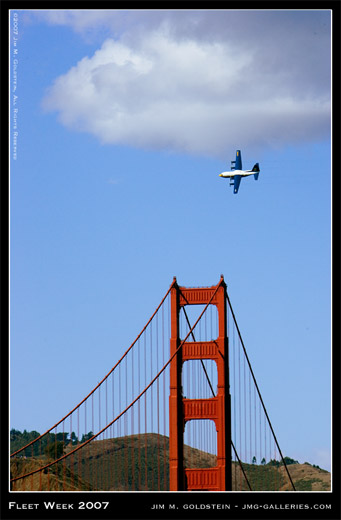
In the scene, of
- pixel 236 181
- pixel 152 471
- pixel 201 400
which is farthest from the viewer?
pixel 152 471

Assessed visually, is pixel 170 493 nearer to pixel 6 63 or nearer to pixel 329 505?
pixel 329 505

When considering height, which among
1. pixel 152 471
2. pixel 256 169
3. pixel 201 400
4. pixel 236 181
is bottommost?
pixel 152 471

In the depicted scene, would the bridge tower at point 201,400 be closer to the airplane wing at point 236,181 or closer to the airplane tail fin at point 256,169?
the airplane tail fin at point 256,169

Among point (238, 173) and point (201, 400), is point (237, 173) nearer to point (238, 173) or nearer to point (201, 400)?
point (238, 173)

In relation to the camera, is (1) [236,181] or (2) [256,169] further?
(1) [236,181]

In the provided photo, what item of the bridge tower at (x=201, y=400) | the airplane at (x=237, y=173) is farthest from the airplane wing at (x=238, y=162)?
the bridge tower at (x=201, y=400)

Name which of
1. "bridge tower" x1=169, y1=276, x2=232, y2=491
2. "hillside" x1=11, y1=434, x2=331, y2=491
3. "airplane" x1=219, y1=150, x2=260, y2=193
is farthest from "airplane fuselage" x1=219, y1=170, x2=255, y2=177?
"hillside" x1=11, y1=434, x2=331, y2=491

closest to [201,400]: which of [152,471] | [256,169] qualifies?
[256,169]

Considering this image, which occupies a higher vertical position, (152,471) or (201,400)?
(201,400)

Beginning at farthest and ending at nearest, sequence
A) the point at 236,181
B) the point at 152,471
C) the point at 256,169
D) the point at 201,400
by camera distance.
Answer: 1. the point at 152,471
2. the point at 236,181
3. the point at 256,169
4. the point at 201,400
